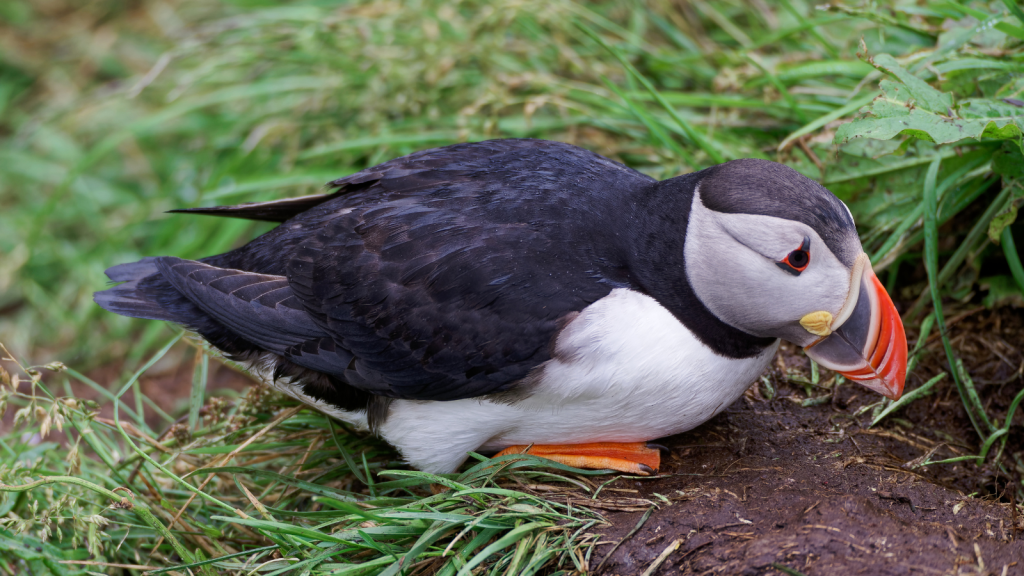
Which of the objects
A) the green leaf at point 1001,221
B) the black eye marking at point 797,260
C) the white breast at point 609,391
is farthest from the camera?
the green leaf at point 1001,221

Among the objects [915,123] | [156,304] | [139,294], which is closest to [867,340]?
[915,123]

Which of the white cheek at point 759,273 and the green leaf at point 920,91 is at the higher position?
the green leaf at point 920,91

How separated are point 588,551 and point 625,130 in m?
2.47

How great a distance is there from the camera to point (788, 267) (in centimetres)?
255

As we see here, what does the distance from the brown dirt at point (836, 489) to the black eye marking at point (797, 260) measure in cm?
72

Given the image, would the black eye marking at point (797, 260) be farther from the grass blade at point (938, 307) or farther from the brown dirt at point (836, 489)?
the grass blade at point (938, 307)

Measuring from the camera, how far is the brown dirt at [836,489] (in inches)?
94.7

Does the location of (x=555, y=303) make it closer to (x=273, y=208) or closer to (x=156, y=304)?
(x=273, y=208)

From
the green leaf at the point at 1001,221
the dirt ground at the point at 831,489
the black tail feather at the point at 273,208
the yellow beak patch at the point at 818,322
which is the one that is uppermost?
the black tail feather at the point at 273,208

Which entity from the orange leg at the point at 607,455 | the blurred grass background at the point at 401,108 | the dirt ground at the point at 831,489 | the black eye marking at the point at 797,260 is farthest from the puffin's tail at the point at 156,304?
the black eye marking at the point at 797,260

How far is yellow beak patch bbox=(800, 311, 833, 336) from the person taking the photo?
260 cm

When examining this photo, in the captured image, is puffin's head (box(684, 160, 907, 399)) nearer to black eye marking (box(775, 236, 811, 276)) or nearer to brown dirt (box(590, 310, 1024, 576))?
black eye marking (box(775, 236, 811, 276))

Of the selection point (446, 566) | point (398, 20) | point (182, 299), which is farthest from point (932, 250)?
point (398, 20)

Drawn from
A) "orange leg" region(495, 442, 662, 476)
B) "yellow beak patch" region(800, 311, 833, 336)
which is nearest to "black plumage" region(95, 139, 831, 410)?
"yellow beak patch" region(800, 311, 833, 336)
